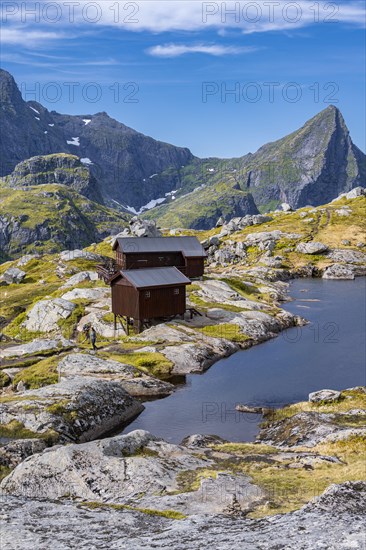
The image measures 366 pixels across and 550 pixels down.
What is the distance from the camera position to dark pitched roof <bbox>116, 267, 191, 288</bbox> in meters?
71.6

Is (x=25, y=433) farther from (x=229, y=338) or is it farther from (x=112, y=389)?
(x=229, y=338)

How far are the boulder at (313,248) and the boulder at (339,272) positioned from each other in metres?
14.9

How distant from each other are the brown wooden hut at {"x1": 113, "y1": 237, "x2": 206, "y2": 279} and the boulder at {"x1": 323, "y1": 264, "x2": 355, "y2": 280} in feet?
154

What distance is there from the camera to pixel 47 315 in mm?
83312

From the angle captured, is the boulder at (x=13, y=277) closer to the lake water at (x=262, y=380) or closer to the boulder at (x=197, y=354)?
the lake water at (x=262, y=380)

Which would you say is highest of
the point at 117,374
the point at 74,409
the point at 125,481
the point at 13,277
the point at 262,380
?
the point at 125,481

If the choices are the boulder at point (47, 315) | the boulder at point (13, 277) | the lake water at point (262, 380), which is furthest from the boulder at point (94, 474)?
the boulder at point (13, 277)

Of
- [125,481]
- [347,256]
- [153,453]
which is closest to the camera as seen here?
[125,481]

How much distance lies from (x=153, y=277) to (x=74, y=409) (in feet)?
120

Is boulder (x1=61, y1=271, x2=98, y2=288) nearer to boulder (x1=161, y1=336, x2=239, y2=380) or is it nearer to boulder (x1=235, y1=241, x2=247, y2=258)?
boulder (x1=161, y1=336, x2=239, y2=380)

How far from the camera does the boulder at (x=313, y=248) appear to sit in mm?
161625

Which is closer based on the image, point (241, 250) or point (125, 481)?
point (125, 481)

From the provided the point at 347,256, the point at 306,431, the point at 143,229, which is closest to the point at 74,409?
the point at 306,431

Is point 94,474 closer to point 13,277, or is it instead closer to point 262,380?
point 262,380
